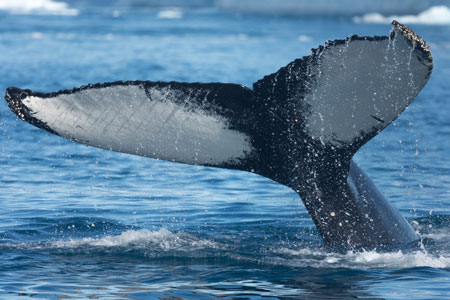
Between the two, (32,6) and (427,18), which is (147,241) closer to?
(427,18)

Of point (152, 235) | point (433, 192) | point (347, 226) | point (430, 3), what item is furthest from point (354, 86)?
point (430, 3)

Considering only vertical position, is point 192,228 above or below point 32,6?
below

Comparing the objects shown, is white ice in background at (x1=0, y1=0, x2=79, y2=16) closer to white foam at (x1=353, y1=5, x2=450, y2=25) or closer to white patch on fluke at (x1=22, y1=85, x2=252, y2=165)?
white foam at (x1=353, y1=5, x2=450, y2=25)

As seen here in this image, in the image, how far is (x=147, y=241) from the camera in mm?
8695

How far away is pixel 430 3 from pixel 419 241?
79500 millimetres

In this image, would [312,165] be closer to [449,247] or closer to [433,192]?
[449,247]

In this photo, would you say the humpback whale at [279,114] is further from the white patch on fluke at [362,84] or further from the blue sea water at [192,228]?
the blue sea water at [192,228]

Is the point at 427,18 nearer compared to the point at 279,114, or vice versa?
the point at 279,114

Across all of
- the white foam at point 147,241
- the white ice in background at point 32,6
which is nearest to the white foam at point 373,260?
the white foam at point 147,241

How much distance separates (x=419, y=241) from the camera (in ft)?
26.4

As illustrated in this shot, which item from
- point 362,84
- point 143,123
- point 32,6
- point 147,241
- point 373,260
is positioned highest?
point 32,6

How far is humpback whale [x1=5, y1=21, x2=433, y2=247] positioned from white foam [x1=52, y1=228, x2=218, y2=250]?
1867 millimetres

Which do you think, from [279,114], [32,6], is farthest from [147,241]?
[32,6]

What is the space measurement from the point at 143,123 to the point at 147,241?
2596 millimetres
